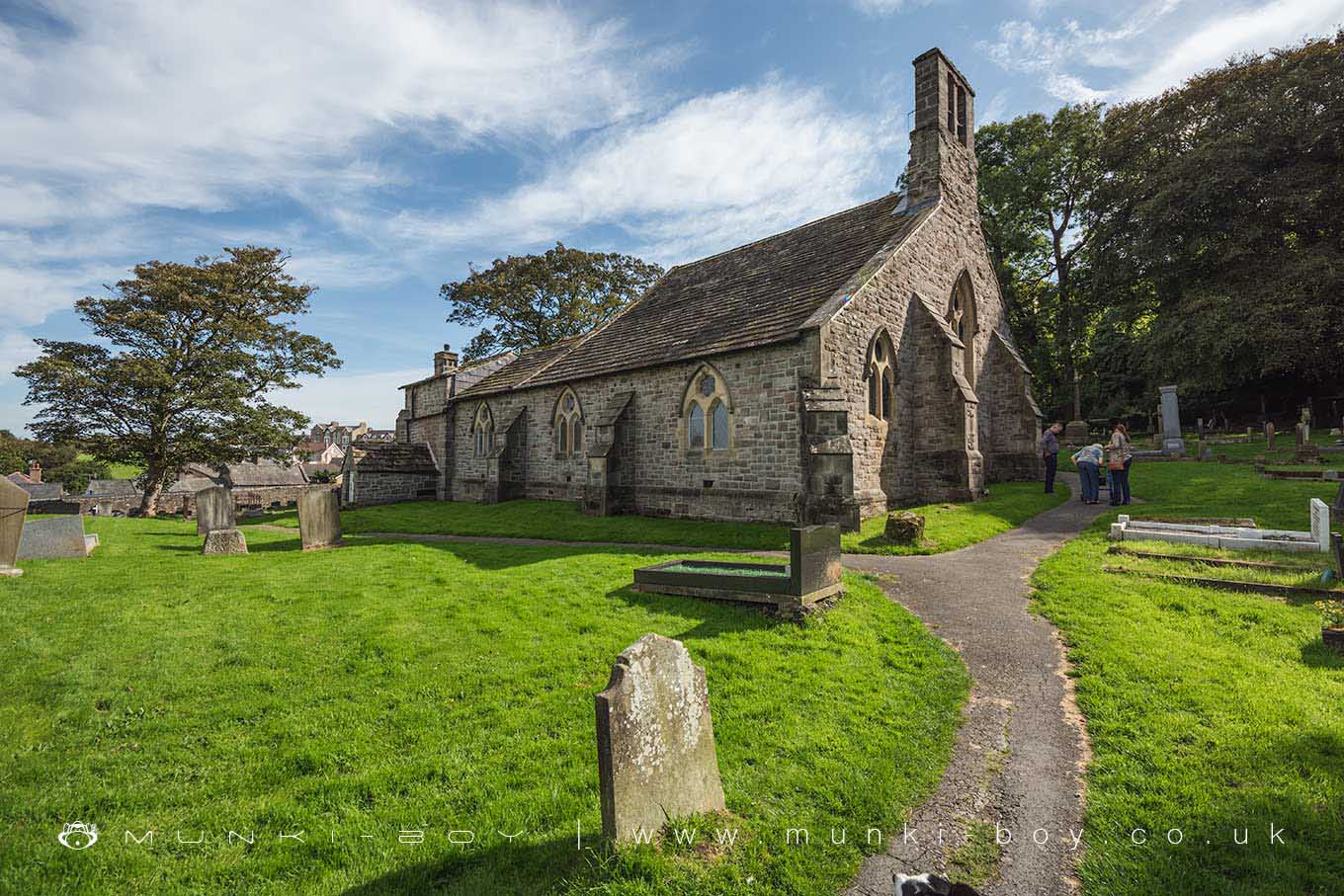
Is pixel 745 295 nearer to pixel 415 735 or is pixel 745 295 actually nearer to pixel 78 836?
pixel 415 735

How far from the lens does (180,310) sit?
26719 millimetres

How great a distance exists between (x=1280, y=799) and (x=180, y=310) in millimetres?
37320

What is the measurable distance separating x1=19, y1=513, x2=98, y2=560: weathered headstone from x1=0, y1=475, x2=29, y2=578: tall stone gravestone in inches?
62.6

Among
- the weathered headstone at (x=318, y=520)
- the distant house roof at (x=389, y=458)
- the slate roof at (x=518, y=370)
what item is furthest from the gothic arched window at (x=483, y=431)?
the weathered headstone at (x=318, y=520)

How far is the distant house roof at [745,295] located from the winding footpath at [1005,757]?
782 centimetres

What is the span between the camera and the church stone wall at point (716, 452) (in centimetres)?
1370

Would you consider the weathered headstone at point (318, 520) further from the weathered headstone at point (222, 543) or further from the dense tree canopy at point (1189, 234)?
the dense tree canopy at point (1189, 234)

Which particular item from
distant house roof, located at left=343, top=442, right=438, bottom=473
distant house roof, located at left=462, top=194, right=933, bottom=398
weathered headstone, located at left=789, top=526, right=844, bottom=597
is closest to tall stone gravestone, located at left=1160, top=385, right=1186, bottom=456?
distant house roof, located at left=462, top=194, right=933, bottom=398

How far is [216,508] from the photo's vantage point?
14.4 meters

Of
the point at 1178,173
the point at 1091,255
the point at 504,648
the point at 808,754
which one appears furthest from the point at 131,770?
the point at 1091,255

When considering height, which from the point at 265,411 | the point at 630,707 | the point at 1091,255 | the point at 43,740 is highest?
the point at 1091,255

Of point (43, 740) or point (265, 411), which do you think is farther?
point (265, 411)

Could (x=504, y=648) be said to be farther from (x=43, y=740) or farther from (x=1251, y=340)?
(x=1251, y=340)

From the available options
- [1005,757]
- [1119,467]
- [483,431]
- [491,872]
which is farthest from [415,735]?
[483,431]
